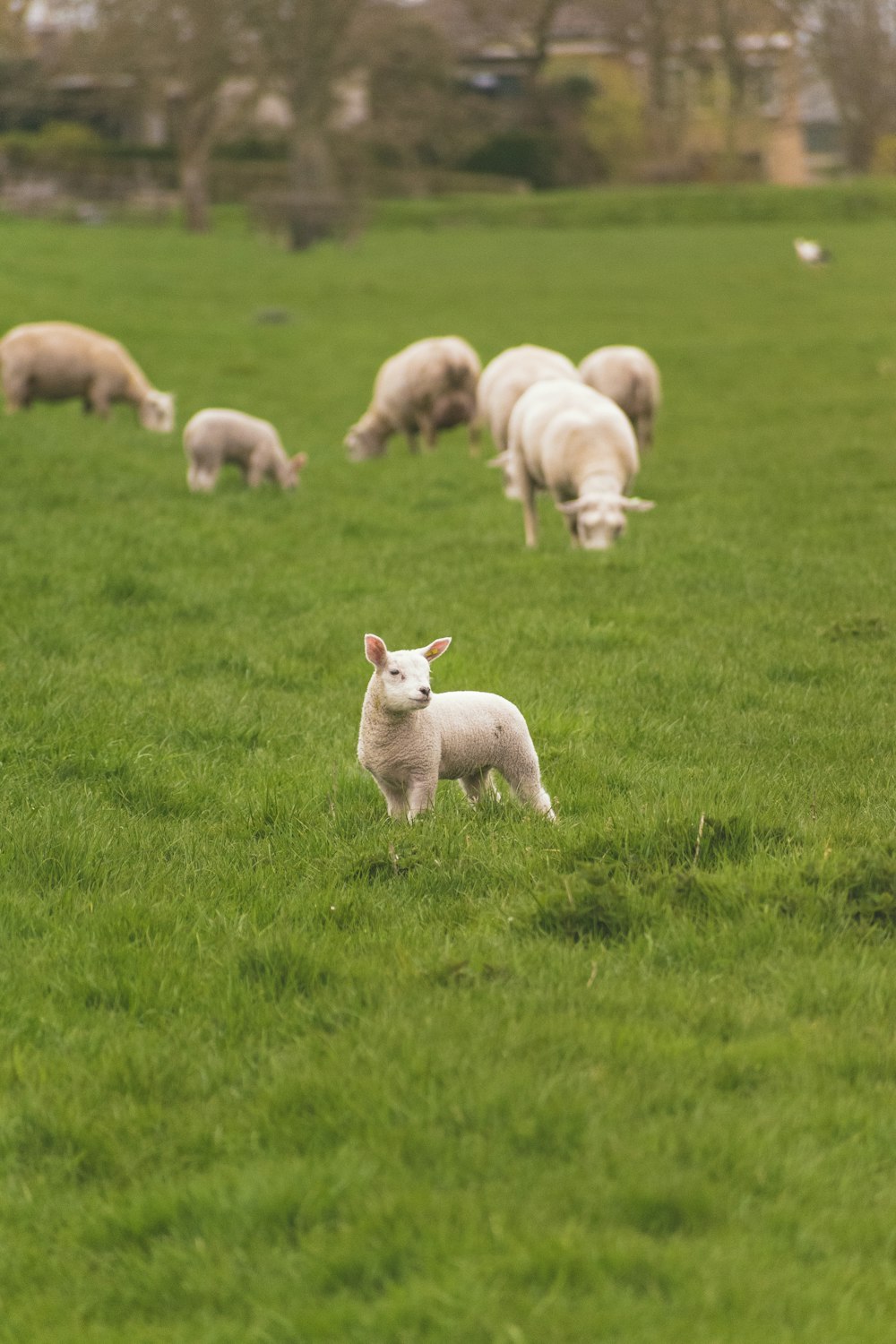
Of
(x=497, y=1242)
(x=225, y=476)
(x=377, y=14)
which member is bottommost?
(x=225, y=476)

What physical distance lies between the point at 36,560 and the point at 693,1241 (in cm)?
766

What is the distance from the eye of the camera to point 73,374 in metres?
16.1

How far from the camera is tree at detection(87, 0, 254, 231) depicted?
43312 mm

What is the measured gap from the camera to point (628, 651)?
798cm

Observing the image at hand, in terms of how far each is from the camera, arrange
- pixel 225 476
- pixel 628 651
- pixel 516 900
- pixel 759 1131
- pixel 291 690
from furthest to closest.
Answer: pixel 225 476 < pixel 628 651 < pixel 291 690 < pixel 516 900 < pixel 759 1131

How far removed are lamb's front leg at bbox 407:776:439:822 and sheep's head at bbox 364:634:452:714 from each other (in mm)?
272

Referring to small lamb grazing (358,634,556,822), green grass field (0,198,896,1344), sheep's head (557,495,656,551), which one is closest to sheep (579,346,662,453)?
green grass field (0,198,896,1344)

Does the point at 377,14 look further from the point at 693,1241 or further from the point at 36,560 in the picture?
the point at 693,1241

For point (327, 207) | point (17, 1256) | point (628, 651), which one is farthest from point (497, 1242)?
point (327, 207)

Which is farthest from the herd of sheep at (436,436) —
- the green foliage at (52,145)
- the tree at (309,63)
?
the green foliage at (52,145)

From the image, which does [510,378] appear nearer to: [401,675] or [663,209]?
[401,675]

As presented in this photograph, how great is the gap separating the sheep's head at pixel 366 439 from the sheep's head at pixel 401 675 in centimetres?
1094

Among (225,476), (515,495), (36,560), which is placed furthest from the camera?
(225,476)

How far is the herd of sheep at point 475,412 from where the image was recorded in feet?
35.7
